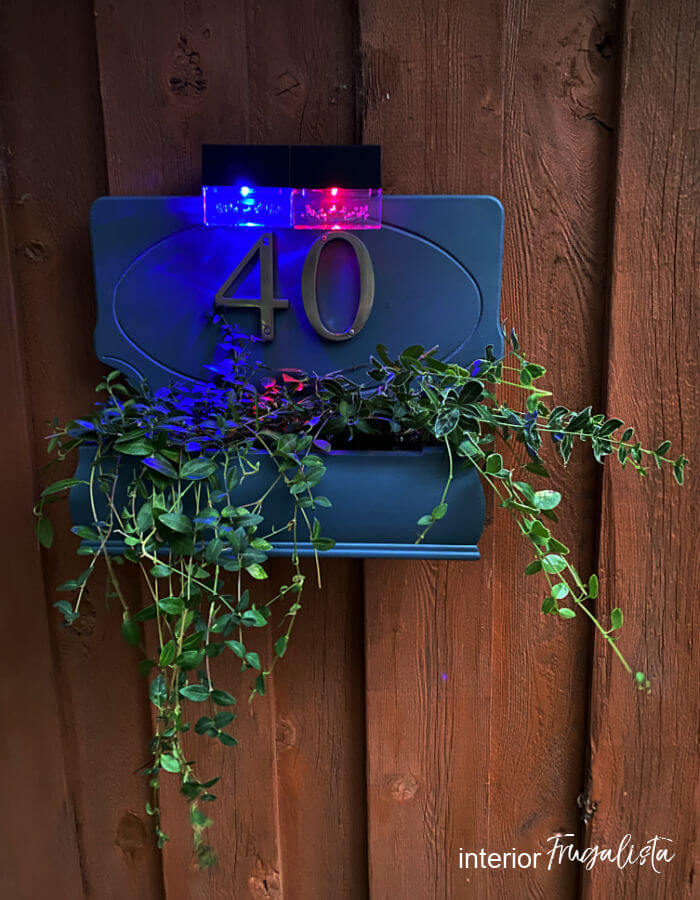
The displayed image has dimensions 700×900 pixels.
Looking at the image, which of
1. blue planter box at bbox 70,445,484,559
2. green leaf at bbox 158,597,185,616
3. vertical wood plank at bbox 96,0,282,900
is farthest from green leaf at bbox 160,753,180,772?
vertical wood plank at bbox 96,0,282,900

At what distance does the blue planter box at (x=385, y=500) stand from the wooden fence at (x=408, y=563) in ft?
0.73

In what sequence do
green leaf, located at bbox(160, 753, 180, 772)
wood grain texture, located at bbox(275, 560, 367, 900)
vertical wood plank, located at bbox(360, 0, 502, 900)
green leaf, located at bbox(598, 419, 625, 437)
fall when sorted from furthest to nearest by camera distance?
wood grain texture, located at bbox(275, 560, 367, 900), vertical wood plank, located at bbox(360, 0, 502, 900), green leaf, located at bbox(598, 419, 625, 437), green leaf, located at bbox(160, 753, 180, 772)

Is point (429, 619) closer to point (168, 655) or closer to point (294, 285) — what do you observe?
point (168, 655)

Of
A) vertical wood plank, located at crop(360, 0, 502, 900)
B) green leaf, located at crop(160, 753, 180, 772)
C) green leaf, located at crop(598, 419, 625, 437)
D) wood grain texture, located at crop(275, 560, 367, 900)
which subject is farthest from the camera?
wood grain texture, located at crop(275, 560, 367, 900)

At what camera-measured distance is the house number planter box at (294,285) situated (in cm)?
81

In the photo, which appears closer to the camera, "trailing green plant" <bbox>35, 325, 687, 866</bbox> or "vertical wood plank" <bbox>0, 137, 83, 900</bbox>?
"trailing green plant" <bbox>35, 325, 687, 866</bbox>

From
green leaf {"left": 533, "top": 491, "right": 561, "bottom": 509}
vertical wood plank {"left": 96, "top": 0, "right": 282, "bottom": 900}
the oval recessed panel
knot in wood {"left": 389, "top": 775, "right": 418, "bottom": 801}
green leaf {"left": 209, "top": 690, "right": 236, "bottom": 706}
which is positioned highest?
vertical wood plank {"left": 96, "top": 0, "right": 282, "bottom": 900}

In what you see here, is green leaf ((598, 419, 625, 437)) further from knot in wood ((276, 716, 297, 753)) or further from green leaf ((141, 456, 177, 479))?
knot in wood ((276, 716, 297, 753))

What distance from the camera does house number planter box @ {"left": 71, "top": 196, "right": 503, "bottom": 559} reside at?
81cm

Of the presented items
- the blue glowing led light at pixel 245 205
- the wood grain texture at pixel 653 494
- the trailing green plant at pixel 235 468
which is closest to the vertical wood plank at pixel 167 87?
the blue glowing led light at pixel 245 205

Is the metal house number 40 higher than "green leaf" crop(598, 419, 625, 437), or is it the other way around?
the metal house number 40

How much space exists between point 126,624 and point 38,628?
395 millimetres

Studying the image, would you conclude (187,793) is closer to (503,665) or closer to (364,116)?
(503,665)

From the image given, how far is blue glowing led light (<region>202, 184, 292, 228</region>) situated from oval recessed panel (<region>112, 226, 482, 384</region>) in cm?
2
